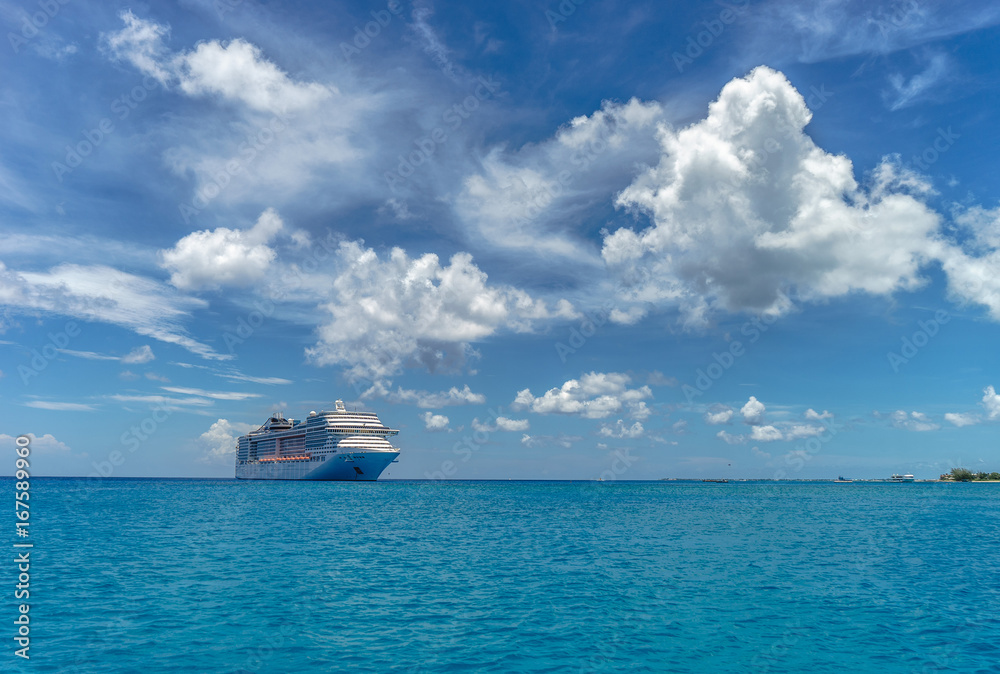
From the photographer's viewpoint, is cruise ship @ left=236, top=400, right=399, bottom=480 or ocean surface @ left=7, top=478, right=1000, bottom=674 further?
cruise ship @ left=236, top=400, right=399, bottom=480

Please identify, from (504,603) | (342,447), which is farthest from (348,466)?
(504,603)

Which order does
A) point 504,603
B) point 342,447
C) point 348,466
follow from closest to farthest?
point 504,603 → point 342,447 → point 348,466

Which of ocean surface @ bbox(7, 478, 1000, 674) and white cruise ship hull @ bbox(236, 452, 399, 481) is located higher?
ocean surface @ bbox(7, 478, 1000, 674)

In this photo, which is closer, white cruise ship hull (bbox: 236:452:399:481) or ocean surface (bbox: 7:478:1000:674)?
ocean surface (bbox: 7:478:1000:674)

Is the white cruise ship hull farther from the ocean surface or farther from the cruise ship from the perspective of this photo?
the ocean surface

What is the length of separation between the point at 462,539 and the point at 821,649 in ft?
102

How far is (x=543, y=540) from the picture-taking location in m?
46.6

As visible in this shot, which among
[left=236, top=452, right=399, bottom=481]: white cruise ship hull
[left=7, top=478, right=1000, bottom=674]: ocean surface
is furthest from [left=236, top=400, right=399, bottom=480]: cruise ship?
[left=7, top=478, right=1000, bottom=674]: ocean surface

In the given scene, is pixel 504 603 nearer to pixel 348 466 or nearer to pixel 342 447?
pixel 342 447

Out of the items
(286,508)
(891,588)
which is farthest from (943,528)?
(286,508)

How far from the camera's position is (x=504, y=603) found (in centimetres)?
2505

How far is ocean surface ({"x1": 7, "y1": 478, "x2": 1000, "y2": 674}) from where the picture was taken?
18578 millimetres

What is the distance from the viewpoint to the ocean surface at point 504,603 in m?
18.6

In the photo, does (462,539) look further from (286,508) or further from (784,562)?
(286,508)
